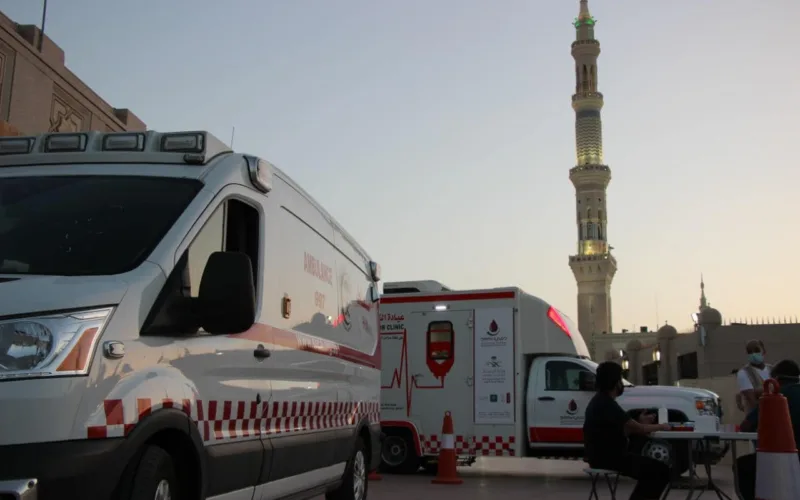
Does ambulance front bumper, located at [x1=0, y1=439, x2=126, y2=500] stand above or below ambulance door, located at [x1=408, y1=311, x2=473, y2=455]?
below

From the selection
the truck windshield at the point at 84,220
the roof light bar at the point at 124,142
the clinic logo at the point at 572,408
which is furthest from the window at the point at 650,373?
the truck windshield at the point at 84,220

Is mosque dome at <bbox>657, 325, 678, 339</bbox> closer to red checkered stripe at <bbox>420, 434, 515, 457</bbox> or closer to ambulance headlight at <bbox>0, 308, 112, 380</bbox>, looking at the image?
red checkered stripe at <bbox>420, 434, 515, 457</bbox>

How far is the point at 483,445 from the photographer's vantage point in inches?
490

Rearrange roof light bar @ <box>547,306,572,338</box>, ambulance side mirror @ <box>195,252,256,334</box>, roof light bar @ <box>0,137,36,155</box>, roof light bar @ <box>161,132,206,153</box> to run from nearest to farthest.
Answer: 1. ambulance side mirror @ <box>195,252,256,334</box>
2. roof light bar @ <box>161,132,206,153</box>
3. roof light bar @ <box>0,137,36,155</box>
4. roof light bar @ <box>547,306,572,338</box>

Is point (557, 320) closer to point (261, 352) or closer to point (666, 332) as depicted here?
point (261, 352)

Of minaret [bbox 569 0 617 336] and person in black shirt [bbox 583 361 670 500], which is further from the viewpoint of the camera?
minaret [bbox 569 0 617 336]

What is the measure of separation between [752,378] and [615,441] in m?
3.41

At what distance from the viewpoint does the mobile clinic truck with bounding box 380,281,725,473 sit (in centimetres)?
1232

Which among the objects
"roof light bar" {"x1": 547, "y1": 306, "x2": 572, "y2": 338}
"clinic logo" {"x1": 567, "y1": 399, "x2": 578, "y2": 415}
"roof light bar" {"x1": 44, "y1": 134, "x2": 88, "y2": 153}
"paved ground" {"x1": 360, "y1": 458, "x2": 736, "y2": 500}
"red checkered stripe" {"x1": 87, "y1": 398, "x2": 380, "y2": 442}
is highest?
"roof light bar" {"x1": 44, "y1": 134, "x2": 88, "y2": 153}

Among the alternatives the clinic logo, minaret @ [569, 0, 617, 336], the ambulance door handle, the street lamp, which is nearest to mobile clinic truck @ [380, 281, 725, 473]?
the clinic logo

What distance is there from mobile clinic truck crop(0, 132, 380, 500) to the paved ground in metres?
4.05

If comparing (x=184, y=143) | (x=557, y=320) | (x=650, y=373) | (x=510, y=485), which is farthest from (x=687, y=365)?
(x=184, y=143)

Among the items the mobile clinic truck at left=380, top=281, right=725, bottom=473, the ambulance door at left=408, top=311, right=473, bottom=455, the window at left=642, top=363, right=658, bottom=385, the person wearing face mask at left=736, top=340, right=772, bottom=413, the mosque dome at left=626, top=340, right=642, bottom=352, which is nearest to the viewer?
the person wearing face mask at left=736, top=340, right=772, bottom=413

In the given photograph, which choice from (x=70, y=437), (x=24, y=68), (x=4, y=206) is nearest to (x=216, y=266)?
(x=70, y=437)
